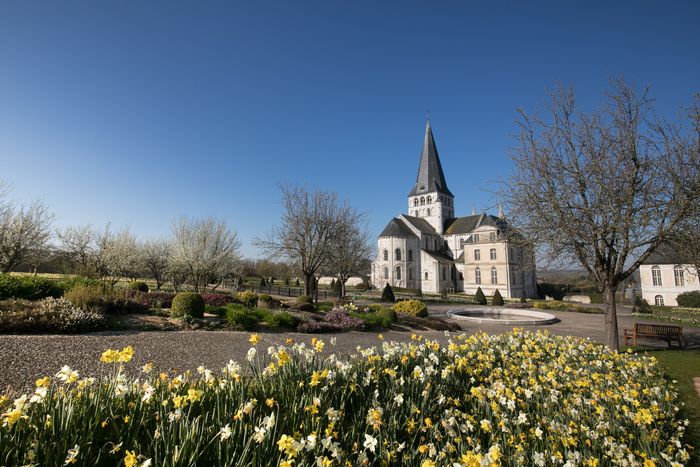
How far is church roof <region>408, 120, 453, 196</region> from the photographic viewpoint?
193ft

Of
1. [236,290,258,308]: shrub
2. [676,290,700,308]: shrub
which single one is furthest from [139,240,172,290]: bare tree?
[676,290,700,308]: shrub

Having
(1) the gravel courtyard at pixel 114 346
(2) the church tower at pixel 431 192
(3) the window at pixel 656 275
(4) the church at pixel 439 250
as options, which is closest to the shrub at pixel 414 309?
(1) the gravel courtyard at pixel 114 346

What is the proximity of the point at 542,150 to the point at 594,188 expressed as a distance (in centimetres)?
174

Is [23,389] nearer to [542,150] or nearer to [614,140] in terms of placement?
[542,150]

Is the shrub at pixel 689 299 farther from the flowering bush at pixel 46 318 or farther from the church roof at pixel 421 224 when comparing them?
the flowering bush at pixel 46 318

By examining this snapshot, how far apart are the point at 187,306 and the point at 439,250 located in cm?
4912

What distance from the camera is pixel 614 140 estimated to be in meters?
9.11

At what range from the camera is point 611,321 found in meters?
9.89

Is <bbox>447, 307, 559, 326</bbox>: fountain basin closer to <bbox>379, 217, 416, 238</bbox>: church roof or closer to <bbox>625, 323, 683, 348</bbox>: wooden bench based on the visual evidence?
<bbox>625, 323, 683, 348</bbox>: wooden bench

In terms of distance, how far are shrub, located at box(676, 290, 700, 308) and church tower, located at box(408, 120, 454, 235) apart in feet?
99.6

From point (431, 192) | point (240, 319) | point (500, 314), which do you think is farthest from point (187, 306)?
point (431, 192)

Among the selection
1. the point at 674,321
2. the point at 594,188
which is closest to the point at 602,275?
the point at 594,188

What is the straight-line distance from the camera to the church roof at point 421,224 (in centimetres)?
5477

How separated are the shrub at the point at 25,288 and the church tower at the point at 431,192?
170 feet
